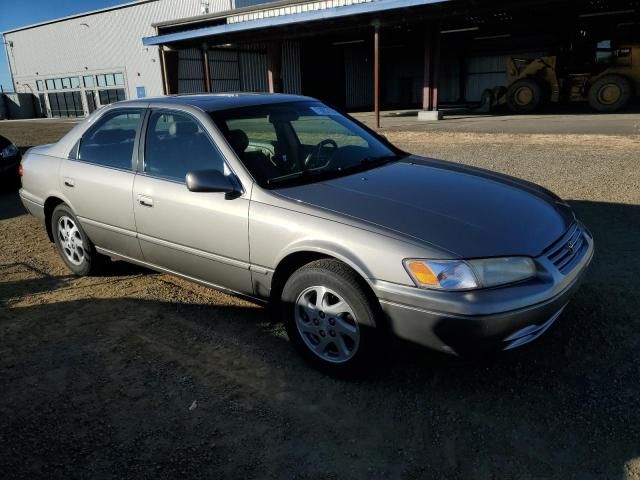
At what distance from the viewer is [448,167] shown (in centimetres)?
386

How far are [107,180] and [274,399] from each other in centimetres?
230

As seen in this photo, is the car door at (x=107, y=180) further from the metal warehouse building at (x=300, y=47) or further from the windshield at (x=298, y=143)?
the metal warehouse building at (x=300, y=47)

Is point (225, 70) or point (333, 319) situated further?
point (225, 70)

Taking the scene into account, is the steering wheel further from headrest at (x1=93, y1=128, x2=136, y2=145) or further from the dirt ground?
headrest at (x1=93, y1=128, x2=136, y2=145)

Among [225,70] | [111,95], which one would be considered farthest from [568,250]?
[111,95]

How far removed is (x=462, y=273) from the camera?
2.52 m

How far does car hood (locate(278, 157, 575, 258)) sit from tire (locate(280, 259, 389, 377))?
1.20ft

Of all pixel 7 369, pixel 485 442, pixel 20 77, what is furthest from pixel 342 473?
pixel 20 77

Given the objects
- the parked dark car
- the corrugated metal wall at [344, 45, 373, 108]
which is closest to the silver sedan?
the parked dark car

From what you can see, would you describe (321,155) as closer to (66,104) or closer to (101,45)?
(101,45)

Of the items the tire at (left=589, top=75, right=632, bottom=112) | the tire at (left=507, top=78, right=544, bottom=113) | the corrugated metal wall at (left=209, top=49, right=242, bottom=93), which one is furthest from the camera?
the corrugated metal wall at (left=209, top=49, right=242, bottom=93)

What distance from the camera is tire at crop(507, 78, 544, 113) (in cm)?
1958

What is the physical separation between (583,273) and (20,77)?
5170 cm

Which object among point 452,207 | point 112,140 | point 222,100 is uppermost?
point 222,100
